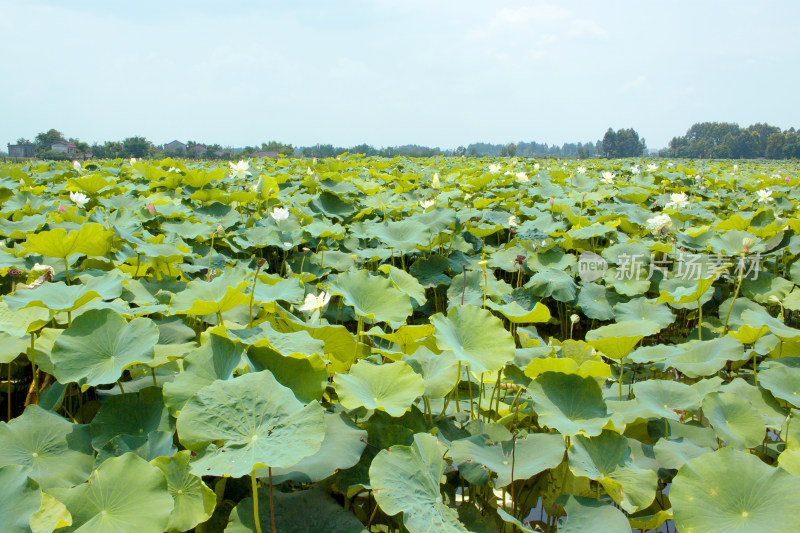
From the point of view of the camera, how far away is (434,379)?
131 centimetres

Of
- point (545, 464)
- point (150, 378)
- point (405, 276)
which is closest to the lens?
point (545, 464)

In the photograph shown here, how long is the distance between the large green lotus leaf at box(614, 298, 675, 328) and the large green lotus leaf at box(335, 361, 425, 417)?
1537mm

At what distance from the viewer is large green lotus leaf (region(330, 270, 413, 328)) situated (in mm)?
1659

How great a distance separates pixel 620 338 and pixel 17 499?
4.63 feet

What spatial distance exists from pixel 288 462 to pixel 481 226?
274 cm

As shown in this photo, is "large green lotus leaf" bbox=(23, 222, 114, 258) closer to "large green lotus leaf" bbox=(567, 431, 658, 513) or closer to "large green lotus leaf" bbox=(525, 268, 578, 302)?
"large green lotus leaf" bbox=(567, 431, 658, 513)

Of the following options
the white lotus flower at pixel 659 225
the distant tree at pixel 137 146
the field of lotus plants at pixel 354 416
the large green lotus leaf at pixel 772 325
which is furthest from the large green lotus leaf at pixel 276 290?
the distant tree at pixel 137 146

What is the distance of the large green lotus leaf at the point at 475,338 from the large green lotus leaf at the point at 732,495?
47cm

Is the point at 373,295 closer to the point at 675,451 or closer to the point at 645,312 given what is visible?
the point at 675,451

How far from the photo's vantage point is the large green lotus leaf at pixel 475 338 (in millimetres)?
1275

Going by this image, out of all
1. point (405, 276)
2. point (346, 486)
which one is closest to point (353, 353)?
point (346, 486)

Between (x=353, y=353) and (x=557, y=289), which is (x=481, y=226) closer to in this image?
(x=557, y=289)

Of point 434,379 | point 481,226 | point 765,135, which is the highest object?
point 765,135

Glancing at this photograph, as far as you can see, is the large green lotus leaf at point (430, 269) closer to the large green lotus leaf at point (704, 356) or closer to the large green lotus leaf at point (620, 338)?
the large green lotus leaf at point (620, 338)
